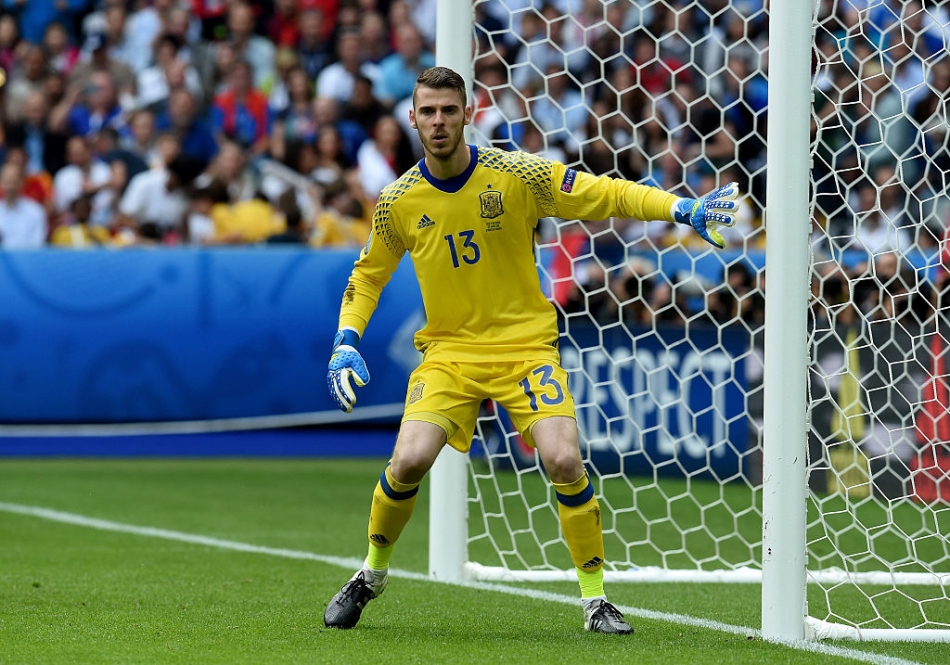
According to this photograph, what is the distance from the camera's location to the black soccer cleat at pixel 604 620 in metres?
5.18

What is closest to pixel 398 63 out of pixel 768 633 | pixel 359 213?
pixel 359 213

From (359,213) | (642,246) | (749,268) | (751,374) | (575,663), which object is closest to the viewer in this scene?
(575,663)

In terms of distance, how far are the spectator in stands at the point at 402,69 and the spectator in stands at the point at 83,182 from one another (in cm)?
291

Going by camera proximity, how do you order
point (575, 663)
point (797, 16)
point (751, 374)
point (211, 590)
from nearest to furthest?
point (575, 663), point (797, 16), point (211, 590), point (751, 374)

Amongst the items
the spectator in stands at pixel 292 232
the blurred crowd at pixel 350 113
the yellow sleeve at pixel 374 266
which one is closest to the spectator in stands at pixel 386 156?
the blurred crowd at pixel 350 113

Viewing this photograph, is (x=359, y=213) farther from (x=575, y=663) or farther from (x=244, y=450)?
(x=575, y=663)

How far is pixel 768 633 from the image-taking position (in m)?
5.07

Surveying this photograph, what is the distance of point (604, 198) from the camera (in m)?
5.20

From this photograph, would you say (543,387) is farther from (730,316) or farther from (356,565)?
(730,316)

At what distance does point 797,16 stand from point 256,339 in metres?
7.70

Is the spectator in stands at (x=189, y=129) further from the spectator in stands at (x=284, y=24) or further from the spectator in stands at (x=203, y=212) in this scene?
the spectator in stands at (x=284, y=24)

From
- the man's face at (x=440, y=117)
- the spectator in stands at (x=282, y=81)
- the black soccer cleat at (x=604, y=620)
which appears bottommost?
the black soccer cleat at (x=604, y=620)

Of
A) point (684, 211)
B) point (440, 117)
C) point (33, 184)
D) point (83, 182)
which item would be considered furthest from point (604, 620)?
point (83, 182)

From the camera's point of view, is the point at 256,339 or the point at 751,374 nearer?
the point at 751,374
